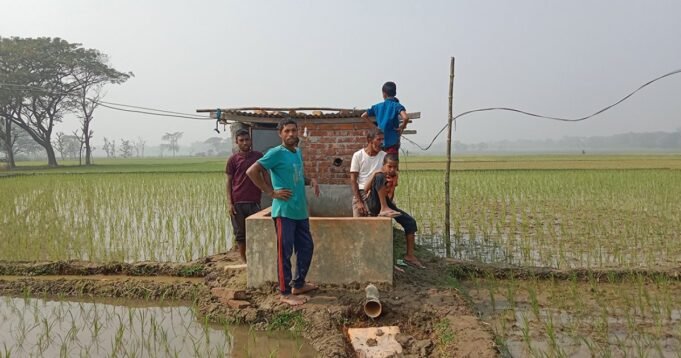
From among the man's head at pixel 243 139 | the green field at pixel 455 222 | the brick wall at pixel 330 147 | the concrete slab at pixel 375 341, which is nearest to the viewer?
the concrete slab at pixel 375 341

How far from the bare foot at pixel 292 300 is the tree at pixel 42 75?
30.7m

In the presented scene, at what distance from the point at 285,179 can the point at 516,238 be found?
470 centimetres

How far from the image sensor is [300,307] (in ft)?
12.7

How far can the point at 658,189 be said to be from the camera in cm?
1215

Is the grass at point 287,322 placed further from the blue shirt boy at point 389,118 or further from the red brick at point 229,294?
the blue shirt boy at point 389,118

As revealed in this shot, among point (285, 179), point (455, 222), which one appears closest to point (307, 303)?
point (285, 179)

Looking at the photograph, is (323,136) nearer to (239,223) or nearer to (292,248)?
(239,223)

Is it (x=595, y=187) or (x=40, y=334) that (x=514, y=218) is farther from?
(x=40, y=334)

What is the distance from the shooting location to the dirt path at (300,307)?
131 inches

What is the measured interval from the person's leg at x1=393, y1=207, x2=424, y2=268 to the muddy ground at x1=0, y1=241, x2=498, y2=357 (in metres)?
0.18

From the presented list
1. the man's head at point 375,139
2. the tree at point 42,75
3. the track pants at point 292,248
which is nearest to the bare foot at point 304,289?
the track pants at point 292,248

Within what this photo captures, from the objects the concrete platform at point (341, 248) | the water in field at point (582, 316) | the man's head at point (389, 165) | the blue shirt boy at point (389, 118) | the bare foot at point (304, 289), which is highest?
the blue shirt boy at point (389, 118)

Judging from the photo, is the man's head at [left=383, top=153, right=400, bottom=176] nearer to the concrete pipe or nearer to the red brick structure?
the concrete pipe

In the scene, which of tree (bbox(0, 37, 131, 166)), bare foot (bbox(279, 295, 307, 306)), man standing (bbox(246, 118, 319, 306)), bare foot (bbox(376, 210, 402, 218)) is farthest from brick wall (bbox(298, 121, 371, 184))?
tree (bbox(0, 37, 131, 166))
